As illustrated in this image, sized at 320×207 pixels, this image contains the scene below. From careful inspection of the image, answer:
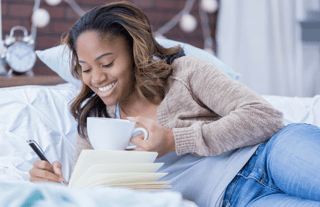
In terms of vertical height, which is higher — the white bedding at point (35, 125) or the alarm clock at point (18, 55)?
the alarm clock at point (18, 55)

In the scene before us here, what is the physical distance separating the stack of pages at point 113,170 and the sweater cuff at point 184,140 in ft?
0.59

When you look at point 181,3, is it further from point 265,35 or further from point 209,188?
point 209,188

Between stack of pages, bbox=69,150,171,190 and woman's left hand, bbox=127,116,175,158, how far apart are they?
0.10 metres

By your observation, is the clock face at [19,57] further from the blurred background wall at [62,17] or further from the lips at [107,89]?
the lips at [107,89]

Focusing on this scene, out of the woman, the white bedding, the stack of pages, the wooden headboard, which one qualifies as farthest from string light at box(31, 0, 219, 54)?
the stack of pages

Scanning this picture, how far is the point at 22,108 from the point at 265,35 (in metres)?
1.89

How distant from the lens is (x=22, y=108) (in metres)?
1.22

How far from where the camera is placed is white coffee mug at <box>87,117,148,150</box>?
0.70 meters

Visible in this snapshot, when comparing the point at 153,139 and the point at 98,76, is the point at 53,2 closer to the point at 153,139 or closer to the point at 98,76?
the point at 98,76

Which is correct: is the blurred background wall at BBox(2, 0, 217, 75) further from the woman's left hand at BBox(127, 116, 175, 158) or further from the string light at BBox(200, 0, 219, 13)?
the woman's left hand at BBox(127, 116, 175, 158)

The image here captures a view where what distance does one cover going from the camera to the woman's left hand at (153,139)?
758 millimetres

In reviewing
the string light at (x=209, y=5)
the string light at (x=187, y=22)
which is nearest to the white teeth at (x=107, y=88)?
the string light at (x=187, y=22)

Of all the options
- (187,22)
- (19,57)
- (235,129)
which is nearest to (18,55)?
(19,57)

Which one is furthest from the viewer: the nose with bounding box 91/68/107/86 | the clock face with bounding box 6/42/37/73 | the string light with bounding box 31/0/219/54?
the string light with bounding box 31/0/219/54
